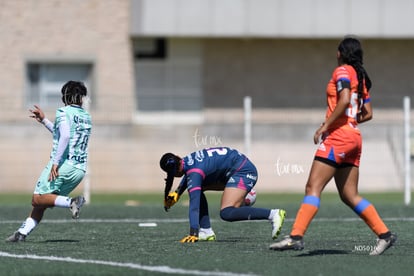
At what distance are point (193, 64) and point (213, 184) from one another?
1946 centimetres

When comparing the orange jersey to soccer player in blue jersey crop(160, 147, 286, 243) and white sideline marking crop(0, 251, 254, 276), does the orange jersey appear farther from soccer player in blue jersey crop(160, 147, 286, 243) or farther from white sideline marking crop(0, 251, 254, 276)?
white sideline marking crop(0, 251, 254, 276)

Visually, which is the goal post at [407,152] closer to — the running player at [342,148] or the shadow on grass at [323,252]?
the shadow on grass at [323,252]

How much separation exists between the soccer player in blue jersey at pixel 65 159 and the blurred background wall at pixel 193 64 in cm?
1469

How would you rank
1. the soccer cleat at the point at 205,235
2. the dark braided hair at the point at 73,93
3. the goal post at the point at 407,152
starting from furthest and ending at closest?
the goal post at the point at 407,152, the soccer cleat at the point at 205,235, the dark braided hair at the point at 73,93

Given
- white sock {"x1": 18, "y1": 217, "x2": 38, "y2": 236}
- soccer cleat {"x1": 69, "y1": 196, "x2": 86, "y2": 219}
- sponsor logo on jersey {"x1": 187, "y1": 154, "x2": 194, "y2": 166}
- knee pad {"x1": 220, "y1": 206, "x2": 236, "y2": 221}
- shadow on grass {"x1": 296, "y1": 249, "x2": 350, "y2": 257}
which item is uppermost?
sponsor logo on jersey {"x1": 187, "y1": 154, "x2": 194, "y2": 166}

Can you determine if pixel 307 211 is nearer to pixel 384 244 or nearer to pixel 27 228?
pixel 384 244

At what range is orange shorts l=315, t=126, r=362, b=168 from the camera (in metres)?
10.1

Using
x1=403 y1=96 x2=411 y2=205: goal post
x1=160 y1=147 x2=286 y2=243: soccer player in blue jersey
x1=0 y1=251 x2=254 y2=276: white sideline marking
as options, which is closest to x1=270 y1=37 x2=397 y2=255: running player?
x1=160 y1=147 x2=286 y2=243: soccer player in blue jersey

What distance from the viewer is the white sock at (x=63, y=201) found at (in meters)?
11.6

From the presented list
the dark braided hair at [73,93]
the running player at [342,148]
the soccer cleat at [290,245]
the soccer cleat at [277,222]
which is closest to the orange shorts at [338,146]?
the running player at [342,148]

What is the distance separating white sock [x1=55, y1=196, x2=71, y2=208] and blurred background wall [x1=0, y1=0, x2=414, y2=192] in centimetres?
1489

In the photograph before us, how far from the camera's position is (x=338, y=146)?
10070 millimetres

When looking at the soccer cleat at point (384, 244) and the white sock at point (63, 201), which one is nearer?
the soccer cleat at point (384, 244)

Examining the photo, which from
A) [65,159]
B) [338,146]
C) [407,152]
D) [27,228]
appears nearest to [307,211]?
[338,146]
